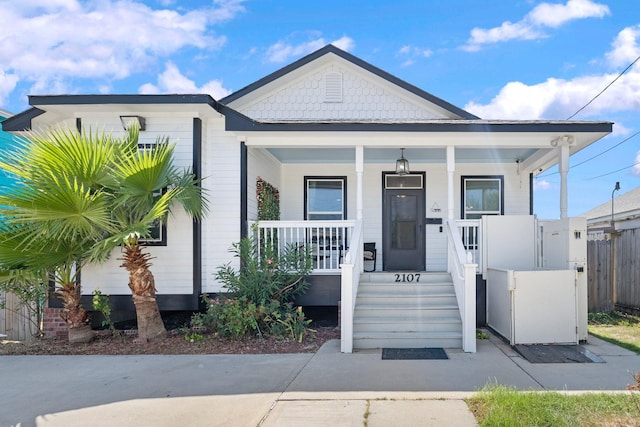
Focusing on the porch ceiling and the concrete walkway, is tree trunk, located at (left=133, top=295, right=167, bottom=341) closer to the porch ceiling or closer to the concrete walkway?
the concrete walkway

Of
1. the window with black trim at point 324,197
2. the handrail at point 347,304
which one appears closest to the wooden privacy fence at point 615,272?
the window with black trim at point 324,197

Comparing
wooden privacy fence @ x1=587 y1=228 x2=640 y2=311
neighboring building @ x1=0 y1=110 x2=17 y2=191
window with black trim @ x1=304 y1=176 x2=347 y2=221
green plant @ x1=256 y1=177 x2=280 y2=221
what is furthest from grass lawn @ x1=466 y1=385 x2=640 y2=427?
neighboring building @ x1=0 y1=110 x2=17 y2=191

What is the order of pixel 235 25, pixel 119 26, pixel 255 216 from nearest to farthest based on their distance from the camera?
pixel 255 216 < pixel 119 26 < pixel 235 25

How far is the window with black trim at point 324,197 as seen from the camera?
12.0m

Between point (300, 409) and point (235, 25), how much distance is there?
37.8ft

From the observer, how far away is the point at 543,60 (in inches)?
661

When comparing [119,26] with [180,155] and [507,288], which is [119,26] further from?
[507,288]

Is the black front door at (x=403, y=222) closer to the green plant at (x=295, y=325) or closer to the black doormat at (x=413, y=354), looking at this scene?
the green plant at (x=295, y=325)

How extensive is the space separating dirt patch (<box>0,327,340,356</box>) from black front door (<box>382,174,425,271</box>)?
3.71 m

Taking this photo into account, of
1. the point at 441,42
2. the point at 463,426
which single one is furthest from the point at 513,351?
the point at 441,42

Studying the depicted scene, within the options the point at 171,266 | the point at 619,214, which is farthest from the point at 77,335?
the point at 619,214

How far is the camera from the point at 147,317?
795 cm

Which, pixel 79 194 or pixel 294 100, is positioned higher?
pixel 294 100

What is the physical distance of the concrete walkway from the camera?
459 cm
